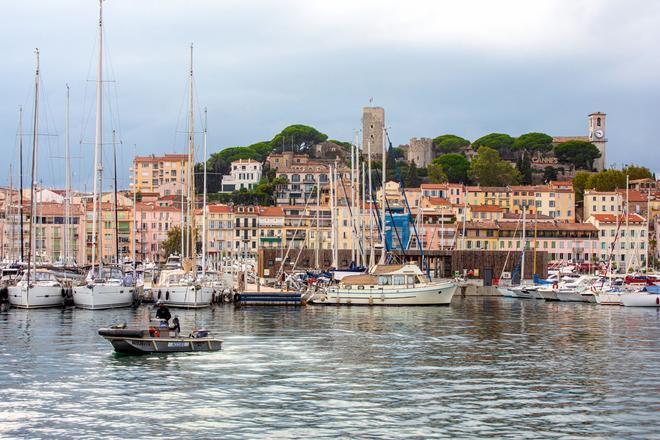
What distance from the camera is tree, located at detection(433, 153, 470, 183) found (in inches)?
7525

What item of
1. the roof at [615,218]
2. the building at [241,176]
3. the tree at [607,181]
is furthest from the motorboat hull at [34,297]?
the building at [241,176]

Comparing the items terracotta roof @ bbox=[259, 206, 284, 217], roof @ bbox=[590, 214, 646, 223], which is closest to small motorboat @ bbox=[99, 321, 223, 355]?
roof @ bbox=[590, 214, 646, 223]

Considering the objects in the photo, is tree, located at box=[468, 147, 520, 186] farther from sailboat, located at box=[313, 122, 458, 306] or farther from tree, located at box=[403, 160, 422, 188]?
sailboat, located at box=[313, 122, 458, 306]

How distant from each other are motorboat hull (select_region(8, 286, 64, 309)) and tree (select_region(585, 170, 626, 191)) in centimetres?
12012

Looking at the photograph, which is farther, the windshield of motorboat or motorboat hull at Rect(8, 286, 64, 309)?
the windshield of motorboat

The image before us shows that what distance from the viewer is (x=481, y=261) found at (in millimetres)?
104125

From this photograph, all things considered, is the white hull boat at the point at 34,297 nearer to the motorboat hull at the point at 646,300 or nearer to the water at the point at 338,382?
the water at the point at 338,382

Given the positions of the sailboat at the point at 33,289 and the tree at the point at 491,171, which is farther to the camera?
the tree at the point at 491,171

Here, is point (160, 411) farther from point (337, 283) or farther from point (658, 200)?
point (658, 200)

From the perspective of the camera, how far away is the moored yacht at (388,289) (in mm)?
67188

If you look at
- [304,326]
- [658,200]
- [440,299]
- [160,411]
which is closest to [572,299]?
[440,299]

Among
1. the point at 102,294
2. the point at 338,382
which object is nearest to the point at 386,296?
the point at 102,294

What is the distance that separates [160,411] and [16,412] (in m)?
3.96

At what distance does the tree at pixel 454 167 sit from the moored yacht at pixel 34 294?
13025cm
